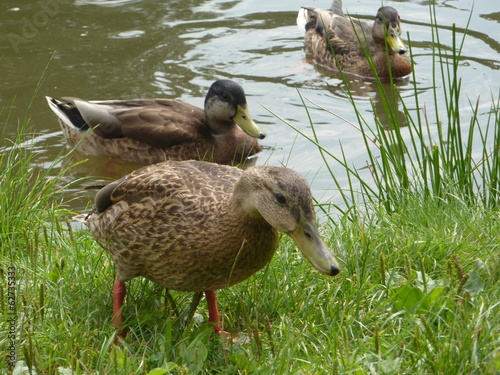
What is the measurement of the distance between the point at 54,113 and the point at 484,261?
5.37m

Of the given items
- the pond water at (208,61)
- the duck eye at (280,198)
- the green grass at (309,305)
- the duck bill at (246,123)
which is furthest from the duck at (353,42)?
the duck eye at (280,198)

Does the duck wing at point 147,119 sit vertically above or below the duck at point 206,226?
below

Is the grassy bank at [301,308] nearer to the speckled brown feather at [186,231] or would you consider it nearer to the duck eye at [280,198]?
the speckled brown feather at [186,231]

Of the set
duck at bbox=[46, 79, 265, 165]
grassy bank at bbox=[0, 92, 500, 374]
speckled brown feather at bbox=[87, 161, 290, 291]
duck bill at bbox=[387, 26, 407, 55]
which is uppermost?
speckled brown feather at bbox=[87, 161, 290, 291]

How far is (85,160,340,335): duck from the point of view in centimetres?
321

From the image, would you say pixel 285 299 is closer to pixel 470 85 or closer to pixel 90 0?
pixel 470 85

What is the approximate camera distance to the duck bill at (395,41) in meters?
9.19

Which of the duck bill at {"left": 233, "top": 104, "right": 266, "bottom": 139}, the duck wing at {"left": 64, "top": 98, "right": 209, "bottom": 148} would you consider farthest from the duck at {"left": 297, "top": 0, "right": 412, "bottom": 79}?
the duck wing at {"left": 64, "top": 98, "right": 209, "bottom": 148}

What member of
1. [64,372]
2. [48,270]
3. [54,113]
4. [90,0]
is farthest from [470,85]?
[64,372]

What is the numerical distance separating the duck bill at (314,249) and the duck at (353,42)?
611 cm

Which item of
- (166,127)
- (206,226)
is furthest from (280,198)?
(166,127)

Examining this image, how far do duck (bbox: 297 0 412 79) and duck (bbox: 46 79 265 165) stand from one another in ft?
6.39

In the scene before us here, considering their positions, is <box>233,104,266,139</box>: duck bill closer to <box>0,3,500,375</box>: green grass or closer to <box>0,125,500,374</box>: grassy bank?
<box>0,3,500,375</box>: green grass

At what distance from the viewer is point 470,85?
8359 millimetres
